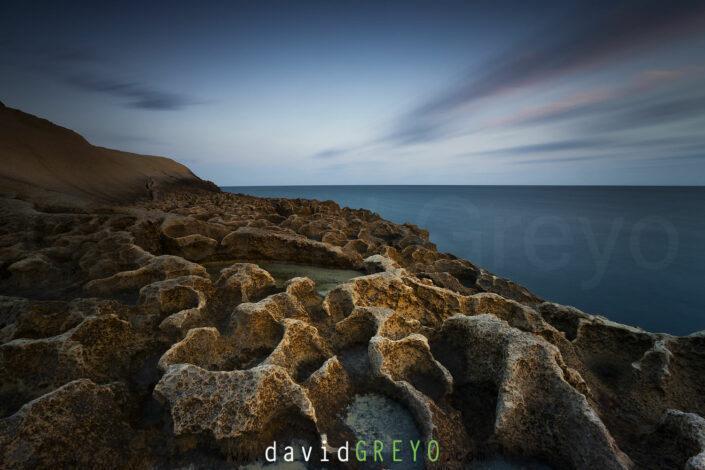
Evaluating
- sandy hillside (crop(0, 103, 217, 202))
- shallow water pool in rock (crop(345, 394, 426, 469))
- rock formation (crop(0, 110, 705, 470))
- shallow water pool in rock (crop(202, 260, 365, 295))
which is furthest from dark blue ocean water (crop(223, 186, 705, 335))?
sandy hillside (crop(0, 103, 217, 202))

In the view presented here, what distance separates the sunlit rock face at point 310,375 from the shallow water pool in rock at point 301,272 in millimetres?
1455

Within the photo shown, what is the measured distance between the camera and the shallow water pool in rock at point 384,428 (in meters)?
2.09

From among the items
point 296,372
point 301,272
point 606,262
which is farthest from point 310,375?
point 606,262

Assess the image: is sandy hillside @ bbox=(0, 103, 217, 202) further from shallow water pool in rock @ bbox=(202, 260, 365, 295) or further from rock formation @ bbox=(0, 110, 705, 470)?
rock formation @ bbox=(0, 110, 705, 470)

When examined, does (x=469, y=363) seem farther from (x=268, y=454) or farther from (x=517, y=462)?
(x=268, y=454)

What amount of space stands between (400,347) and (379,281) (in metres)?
1.32

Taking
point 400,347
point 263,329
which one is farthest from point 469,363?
point 263,329

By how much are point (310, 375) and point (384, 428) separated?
0.76 metres

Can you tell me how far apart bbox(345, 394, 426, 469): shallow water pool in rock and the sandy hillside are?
12032 mm

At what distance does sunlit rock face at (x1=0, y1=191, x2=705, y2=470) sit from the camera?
203cm

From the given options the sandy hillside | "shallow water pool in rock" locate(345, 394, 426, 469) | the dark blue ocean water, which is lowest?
the dark blue ocean water

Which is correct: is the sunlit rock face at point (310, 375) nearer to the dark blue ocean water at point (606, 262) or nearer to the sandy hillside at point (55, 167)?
the sandy hillside at point (55, 167)

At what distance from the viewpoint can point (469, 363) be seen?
9.43 ft

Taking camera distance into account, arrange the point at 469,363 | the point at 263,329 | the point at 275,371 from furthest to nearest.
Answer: the point at 263,329, the point at 469,363, the point at 275,371
